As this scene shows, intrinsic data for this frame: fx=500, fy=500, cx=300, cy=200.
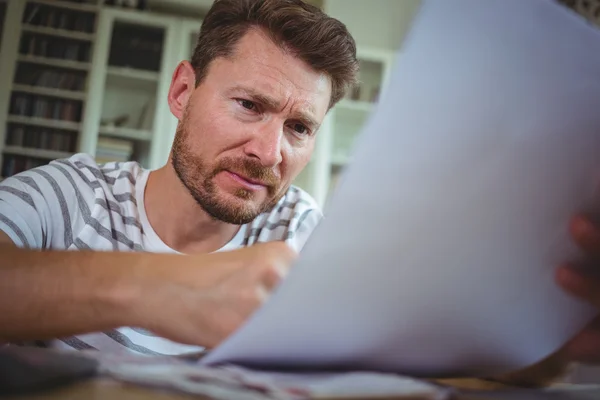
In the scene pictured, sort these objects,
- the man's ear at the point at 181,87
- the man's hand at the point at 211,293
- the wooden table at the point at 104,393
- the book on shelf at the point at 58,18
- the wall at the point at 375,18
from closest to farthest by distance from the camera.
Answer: the wooden table at the point at 104,393 → the man's hand at the point at 211,293 → the man's ear at the point at 181,87 → the book on shelf at the point at 58,18 → the wall at the point at 375,18

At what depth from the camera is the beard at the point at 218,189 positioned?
1.04m

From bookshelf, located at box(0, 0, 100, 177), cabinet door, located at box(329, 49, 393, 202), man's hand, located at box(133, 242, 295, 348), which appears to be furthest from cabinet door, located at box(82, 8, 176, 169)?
man's hand, located at box(133, 242, 295, 348)

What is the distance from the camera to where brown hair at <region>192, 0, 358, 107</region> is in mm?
1080

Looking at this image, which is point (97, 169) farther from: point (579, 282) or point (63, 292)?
point (579, 282)

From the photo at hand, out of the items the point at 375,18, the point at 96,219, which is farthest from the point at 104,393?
the point at 375,18

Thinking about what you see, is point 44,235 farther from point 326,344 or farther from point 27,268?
point 326,344

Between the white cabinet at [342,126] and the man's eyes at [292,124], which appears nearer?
the man's eyes at [292,124]

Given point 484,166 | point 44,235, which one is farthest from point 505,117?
point 44,235

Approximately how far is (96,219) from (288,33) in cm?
55

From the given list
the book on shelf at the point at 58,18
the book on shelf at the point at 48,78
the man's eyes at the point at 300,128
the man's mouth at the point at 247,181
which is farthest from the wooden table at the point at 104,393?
the book on shelf at the point at 58,18

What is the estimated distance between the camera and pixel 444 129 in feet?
1.03

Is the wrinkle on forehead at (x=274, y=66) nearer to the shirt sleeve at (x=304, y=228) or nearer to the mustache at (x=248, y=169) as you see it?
the mustache at (x=248, y=169)

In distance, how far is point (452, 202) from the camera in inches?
12.9

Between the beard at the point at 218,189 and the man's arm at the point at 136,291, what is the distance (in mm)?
565
